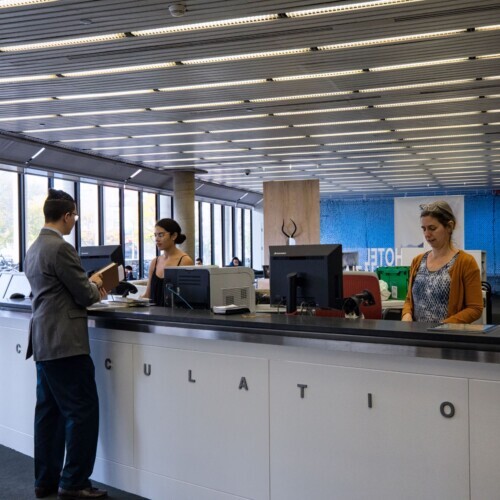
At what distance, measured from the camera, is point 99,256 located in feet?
17.2

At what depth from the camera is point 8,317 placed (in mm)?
4855

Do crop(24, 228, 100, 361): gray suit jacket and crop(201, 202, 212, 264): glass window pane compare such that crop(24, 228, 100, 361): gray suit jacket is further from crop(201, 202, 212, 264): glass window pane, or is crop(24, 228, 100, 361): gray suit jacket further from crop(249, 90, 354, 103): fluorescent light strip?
crop(201, 202, 212, 264): glass window pane

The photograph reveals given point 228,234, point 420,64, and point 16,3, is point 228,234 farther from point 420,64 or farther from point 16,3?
point 16,3

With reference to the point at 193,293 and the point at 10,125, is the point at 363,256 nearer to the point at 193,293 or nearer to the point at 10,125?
the point at 10,125

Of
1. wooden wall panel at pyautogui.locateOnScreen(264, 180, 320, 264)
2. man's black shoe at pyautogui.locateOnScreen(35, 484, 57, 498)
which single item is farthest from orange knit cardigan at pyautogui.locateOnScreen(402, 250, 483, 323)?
wooden wall panel at pyautogui.locateOnScreen(264, 180, 320, 264)

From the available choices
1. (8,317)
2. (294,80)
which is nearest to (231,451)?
(8,317)

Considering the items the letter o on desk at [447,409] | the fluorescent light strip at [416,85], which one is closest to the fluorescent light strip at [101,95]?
the fluorescent light strip at [416,85]

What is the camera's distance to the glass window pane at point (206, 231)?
23.5m

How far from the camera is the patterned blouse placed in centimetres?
369

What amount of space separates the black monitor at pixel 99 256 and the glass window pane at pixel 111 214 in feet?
38.8

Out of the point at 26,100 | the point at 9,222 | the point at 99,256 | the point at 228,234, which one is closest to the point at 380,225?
the point at 228,234

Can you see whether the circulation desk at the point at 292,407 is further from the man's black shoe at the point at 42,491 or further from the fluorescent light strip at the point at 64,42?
the fluorescent light strip at the point at 64,42

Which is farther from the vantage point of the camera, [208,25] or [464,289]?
[208,25]

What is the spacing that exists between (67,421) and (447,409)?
2325 millimetres
